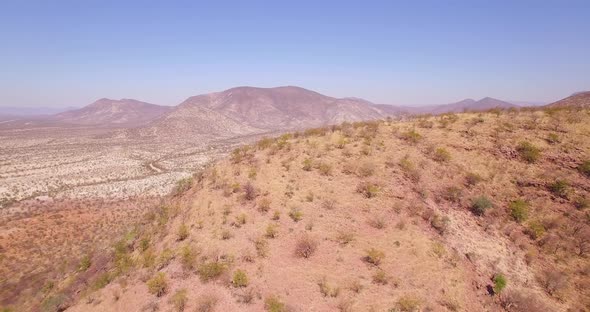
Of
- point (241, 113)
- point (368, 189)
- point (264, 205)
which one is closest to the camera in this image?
point (264, 205)

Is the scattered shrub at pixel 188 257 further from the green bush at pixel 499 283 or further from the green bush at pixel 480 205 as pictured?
the green bush at pixel 480 205

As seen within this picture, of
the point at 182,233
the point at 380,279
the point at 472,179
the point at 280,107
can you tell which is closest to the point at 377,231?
the point at 380,279

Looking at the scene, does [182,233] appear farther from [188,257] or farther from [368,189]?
[368,189]

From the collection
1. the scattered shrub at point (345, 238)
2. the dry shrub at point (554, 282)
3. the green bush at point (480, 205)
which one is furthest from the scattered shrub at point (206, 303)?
the green bush at point (480, 205)

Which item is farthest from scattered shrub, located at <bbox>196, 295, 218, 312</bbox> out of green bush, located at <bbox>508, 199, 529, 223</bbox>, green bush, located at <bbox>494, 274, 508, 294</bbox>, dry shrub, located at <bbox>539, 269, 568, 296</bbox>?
green bush, located at <bbox>508, 199, 529, 223</bbox>

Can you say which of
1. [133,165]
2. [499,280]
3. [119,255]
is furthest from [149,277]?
[133,165]

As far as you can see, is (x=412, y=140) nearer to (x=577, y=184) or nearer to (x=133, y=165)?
(x=577, y=184)

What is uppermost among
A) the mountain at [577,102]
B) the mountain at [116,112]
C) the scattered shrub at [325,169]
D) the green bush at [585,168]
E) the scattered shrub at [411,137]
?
the mountain at [577,102]
